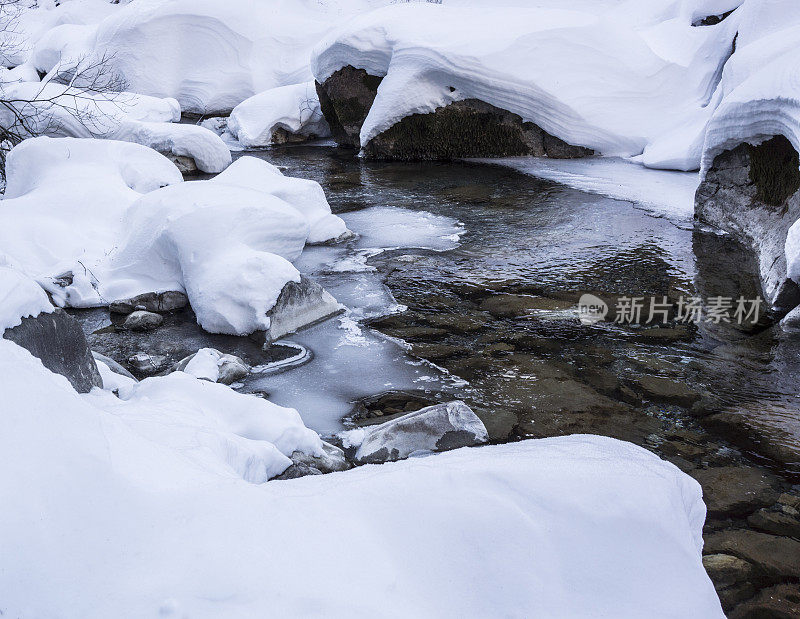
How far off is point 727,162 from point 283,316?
4.46 metres

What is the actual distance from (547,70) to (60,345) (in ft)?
29.9

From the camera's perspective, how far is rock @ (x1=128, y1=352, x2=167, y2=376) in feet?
12.7

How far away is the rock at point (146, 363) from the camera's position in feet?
12.7

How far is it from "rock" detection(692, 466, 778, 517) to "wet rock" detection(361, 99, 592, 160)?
8.19 meters

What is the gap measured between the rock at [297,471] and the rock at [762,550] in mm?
1473

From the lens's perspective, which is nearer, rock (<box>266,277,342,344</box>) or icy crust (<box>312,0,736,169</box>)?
rock (<box>266,277,342,344</box>)

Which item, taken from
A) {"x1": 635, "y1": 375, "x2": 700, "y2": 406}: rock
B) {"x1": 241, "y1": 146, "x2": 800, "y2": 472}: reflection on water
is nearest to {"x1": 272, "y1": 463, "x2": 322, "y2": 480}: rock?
{"x1": 241, "y1": 146, "x2": 800, "y2": 472}: reflection on water

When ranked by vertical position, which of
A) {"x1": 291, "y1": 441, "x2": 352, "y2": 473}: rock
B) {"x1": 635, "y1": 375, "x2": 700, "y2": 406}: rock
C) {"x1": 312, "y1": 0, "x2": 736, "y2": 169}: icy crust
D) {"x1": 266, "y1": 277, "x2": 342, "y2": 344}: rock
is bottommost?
{"x1": 266, "y1": 277, "x2": 342, "y2": 344}: rock

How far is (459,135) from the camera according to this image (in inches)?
420

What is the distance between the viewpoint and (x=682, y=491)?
5.81ft

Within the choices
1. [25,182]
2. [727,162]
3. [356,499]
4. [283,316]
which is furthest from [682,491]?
[25,182]

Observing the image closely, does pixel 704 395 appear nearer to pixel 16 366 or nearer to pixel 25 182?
pixel 16 366

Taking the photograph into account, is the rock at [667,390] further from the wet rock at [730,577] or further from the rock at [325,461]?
the rock at [325,461]

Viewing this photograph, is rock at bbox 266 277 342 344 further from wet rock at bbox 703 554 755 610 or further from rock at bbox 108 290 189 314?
wet rock at bbox 703 554 755 610
